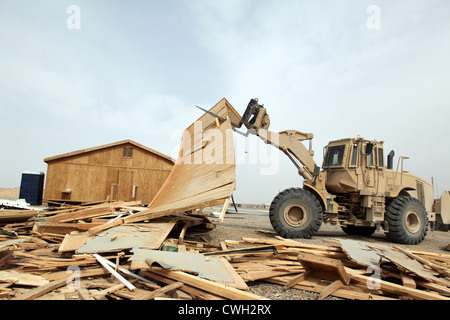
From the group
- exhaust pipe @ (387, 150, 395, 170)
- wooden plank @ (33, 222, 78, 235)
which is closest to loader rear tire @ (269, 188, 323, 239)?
exhaust pipe @ (387, 150, 395, 170)

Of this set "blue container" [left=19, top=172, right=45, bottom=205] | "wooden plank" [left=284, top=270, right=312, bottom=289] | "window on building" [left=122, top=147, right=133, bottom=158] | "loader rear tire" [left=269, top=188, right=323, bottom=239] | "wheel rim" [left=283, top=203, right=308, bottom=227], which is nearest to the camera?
"wooden plank" [left=284, top=270, right=312, bottom=289]

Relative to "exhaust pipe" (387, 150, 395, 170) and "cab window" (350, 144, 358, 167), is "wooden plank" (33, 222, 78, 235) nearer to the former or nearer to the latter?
"cab window" (350, 144, 358, 167)

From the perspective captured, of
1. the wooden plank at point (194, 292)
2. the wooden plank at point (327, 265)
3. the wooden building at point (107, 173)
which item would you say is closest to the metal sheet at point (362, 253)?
the wooden plank at point (327, 265)

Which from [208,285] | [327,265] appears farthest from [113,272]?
[327,265]

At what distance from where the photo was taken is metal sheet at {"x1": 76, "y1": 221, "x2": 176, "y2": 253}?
4849mm

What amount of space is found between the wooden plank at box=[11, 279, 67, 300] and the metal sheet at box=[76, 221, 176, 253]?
3.28 feet

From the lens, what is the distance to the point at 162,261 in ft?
13.2

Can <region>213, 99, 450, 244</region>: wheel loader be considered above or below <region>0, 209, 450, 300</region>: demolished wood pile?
above

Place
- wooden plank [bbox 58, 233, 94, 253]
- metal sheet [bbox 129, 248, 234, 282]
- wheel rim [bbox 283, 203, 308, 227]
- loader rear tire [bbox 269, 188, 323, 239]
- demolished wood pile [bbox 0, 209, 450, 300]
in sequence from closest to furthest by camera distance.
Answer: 1. demolished wood pile [bbox 0, 209, 450, 300]
2. metal sheet [bbox 129, 248, 234, 282]
3. wooden plank [bbox 58, 233, 94, 253]
4. loader rear tire [bbox 269, 188, 323, 239]
5. wheel rim [bbox 283, 203, 308, 227]

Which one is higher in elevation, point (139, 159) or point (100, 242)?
point (139, 159)

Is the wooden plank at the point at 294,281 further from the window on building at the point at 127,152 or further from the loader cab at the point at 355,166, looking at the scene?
the window on building at the point at 127,152

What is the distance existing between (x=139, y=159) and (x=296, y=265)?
41.9ft

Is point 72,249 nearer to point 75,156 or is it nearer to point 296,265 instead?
point 296,265
